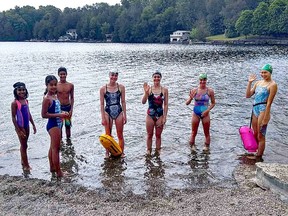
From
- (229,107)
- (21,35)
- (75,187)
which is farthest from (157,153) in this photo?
(21,35)

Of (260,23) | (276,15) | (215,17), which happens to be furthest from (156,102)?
(215,17)

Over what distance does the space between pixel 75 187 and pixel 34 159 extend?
3.08 m

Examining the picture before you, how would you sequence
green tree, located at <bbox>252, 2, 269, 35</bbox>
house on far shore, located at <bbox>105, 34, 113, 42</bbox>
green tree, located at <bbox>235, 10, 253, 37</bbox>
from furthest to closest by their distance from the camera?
house on far shore, located at <bbox>105, 34, 113, 42</bbox>
green tree, located at <bbox>235, 10, 253, 37</bbox>
green tree, located at <bbox>252, 2, 269, 35</bbox>

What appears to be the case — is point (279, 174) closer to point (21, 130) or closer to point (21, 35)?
point (21, 130)

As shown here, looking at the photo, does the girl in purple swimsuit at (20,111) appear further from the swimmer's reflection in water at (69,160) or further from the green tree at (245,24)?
the green tree at (245,24)

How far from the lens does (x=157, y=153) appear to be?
416 inches

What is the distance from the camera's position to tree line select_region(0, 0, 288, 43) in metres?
125

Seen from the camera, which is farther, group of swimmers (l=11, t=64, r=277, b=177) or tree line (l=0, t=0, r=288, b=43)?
tree line (l=0, t=0, r=288, b=43)

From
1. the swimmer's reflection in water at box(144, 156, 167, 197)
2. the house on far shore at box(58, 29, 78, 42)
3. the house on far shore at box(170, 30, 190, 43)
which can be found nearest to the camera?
the swimmer's reflection in water at box(144, 156, 167, 197)

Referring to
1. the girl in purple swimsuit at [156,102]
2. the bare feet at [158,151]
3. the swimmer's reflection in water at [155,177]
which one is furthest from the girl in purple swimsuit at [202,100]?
the swimmer's reflection in water at [155,177]

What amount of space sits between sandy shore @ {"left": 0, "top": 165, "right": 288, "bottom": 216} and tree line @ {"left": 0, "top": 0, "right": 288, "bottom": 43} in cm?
12145

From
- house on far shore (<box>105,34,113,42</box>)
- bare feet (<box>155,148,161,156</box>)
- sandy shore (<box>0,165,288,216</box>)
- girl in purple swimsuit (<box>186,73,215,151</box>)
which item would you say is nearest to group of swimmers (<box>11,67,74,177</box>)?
A: sandy shore (<box>0,165,288,216</box>)

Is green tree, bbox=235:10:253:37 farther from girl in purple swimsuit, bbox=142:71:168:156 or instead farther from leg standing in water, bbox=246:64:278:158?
girl in purple swimsuit, bbox=142:71:168:156

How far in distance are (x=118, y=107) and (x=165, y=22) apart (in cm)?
15625
